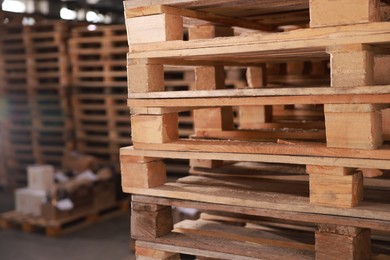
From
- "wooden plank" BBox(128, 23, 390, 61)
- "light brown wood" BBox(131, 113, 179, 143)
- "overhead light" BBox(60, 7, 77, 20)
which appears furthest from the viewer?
"overhead light" BBox(60, 7, 77, 20)

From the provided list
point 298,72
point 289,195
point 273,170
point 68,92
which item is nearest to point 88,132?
point 68,92

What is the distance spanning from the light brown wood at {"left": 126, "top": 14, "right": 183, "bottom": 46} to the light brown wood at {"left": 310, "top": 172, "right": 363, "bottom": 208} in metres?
1.14

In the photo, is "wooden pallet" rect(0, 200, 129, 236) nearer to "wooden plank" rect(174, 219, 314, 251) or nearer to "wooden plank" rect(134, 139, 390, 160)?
"wooden plank" rect(174, 219, 314, 251)

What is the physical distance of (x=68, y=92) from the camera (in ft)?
35.8

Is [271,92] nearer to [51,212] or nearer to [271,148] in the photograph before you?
[271,148]

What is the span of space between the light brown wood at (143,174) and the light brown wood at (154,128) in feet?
0.55

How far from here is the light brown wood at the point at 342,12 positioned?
99.0 inches

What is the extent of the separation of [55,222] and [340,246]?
6.63 m

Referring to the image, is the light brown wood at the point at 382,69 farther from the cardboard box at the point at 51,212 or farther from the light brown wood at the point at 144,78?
the cardboard box at the point at 51,212

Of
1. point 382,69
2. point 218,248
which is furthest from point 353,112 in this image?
point 218,248

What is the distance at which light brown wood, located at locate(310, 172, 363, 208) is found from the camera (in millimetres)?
2645

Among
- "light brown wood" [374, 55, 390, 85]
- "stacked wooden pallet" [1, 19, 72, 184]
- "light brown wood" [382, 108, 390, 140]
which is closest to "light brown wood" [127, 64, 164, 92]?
"light brown wood" [374, 55, 390, 85]

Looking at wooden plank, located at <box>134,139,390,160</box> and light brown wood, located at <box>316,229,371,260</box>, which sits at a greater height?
wooden plank, located at <box>134,139,390,160</box>

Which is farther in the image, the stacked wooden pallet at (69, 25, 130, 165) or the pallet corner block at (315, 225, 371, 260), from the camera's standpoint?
the stacked wooden pallet at (69, 25, 130, 165)
